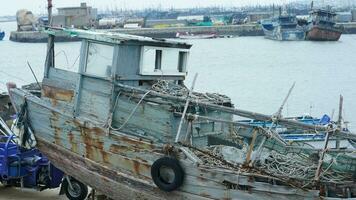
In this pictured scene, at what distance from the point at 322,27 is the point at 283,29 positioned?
9.40 m

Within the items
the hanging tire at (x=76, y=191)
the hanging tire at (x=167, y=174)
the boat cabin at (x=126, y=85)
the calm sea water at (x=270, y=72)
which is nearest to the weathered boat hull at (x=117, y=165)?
the hanging tire at (x=167, y=174)

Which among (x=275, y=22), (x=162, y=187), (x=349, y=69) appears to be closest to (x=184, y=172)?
(x=162, y=187)

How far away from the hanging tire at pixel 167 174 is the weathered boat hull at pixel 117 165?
107 mm

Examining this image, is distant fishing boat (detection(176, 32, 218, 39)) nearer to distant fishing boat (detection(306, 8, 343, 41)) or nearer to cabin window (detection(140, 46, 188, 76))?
distant fishing boat (detection(306, 8, 343, 41))

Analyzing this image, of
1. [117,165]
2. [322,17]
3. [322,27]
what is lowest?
[117,165]

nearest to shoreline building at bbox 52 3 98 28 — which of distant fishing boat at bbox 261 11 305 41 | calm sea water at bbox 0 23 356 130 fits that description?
calm sea water at bbox 0 23 356 130

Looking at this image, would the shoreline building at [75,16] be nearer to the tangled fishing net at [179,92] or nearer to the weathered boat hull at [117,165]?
the weathered boat hull at [117,165]

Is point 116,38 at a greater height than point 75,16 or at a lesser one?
greater

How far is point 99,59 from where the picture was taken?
10.5m

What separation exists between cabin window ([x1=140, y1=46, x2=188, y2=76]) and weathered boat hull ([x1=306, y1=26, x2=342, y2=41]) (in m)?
74.7

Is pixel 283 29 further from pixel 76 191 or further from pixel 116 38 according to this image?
pixel 116 38

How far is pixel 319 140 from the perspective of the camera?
15188 millimetres

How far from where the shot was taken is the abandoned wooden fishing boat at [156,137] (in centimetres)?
846

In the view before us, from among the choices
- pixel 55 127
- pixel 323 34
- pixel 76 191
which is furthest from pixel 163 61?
pixel 323 34
